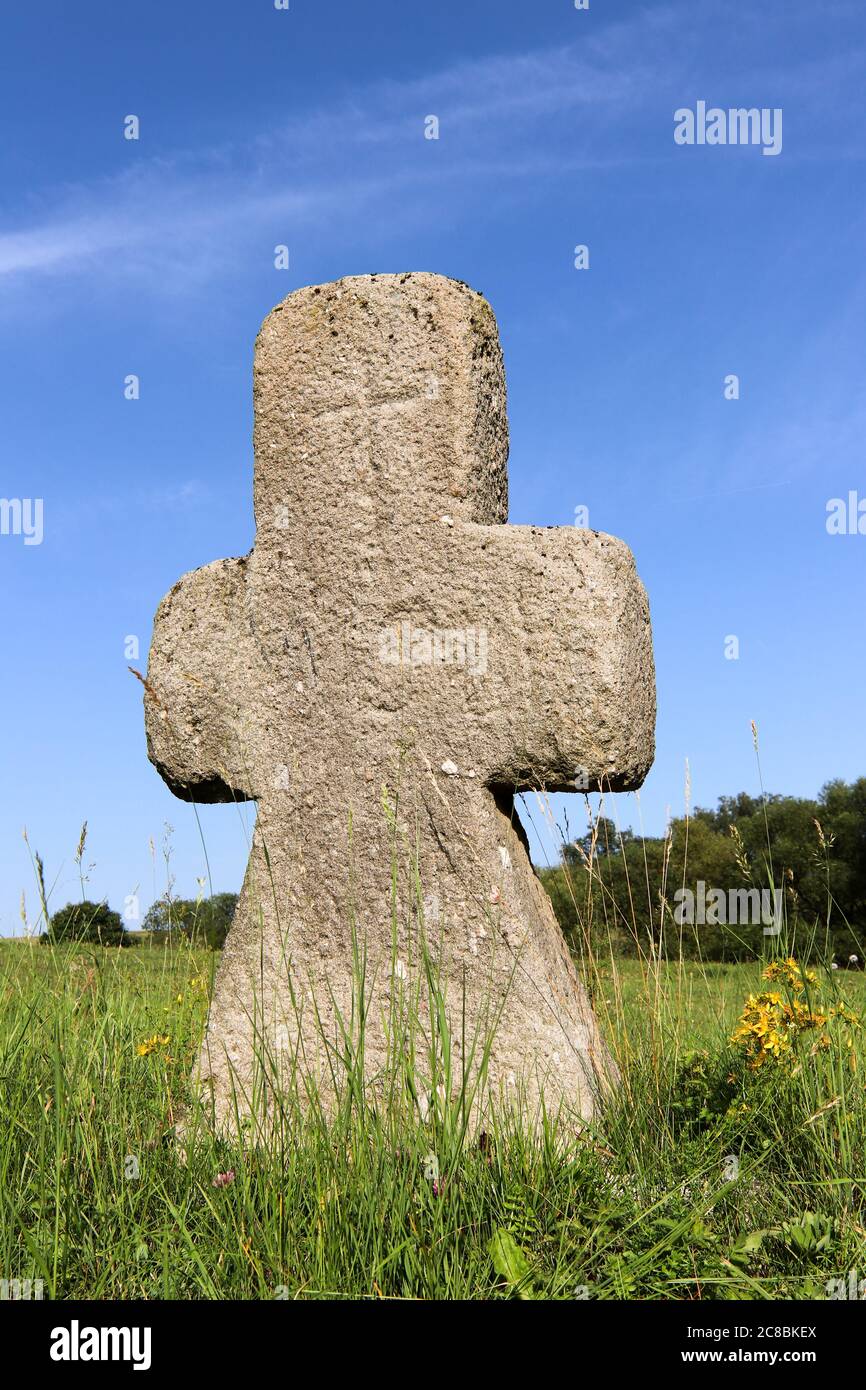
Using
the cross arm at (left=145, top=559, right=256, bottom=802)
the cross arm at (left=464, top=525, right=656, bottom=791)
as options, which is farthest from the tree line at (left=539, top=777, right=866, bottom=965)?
the cross arm at (left=145, top=559, right=256, bottom=802)

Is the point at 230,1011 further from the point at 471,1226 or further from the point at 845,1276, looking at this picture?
the point at 845,1276

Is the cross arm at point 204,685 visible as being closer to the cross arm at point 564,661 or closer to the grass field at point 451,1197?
the grass field at point 451,1197

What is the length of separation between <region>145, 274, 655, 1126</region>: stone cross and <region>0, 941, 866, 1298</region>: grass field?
0.87ft

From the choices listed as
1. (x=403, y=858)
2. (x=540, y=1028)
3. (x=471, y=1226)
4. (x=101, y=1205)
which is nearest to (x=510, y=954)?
(x=540, y=1028)

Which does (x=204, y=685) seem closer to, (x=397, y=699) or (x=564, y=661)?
(x=397, y=699)

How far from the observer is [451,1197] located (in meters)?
2.36

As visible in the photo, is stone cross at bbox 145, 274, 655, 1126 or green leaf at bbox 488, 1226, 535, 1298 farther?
stone cross at bbox 145, 274, 655, 1126

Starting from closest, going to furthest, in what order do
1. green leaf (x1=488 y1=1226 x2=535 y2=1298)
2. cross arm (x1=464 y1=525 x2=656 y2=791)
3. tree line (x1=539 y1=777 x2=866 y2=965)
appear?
1. green leaf (x1=488 y1=1226 x2=535 y2=1298)
2. cross arm (x1=464 y1=525 x2=656 y2=791)
3. tree line (x1=539 y1=777 x2=866 y2=965)

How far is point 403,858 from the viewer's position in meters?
3.31

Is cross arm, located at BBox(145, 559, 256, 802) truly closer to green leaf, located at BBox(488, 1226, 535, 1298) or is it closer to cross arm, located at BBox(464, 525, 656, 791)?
cross arm, located at BBox(464, 525, 656, 791)

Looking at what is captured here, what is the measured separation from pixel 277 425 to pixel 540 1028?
85.0 inches

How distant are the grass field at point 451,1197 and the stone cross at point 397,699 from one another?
0.27 meters

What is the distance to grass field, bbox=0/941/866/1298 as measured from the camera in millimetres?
2273

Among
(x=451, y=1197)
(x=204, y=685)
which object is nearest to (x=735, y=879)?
(x=204, y=685)
